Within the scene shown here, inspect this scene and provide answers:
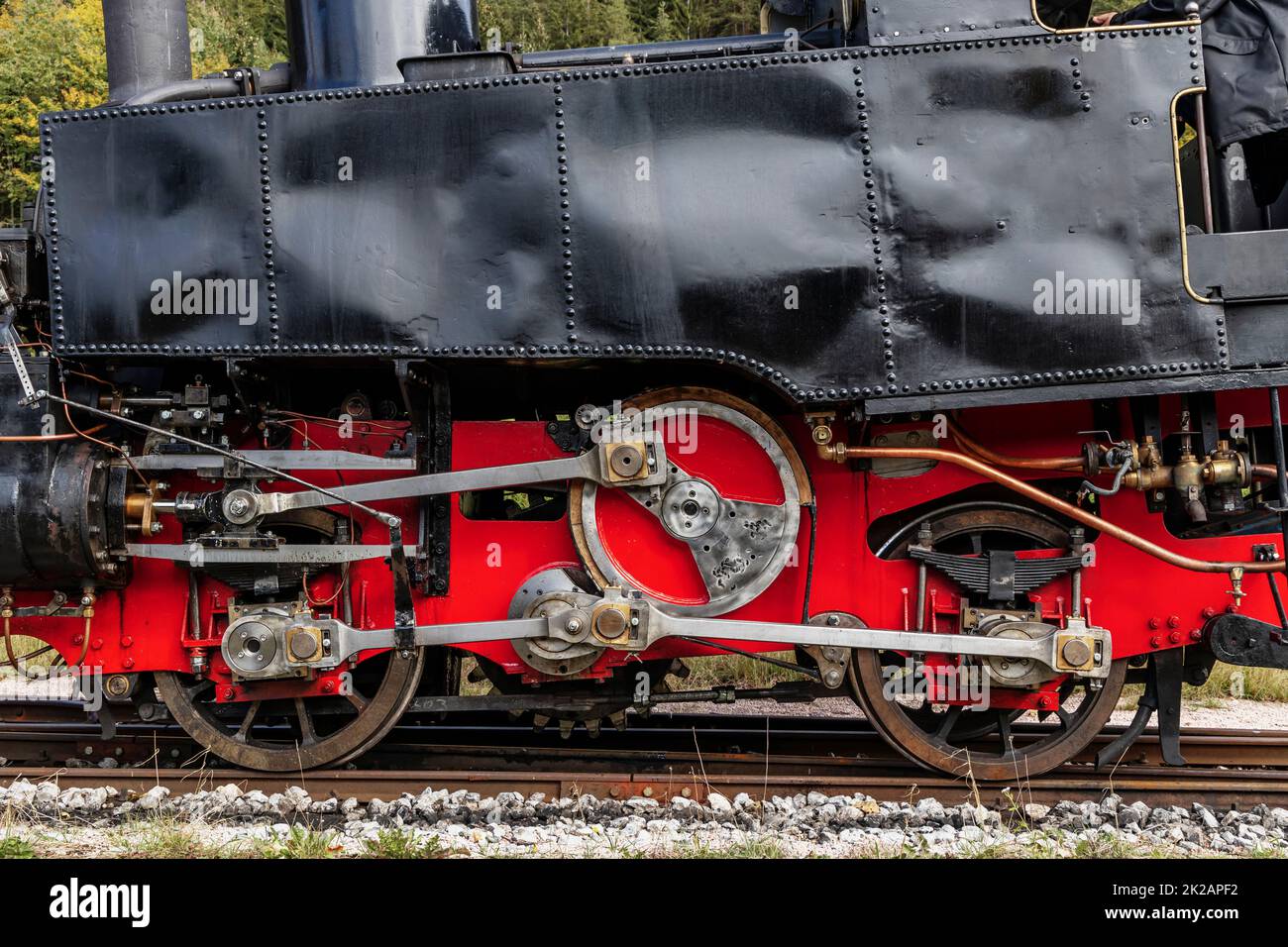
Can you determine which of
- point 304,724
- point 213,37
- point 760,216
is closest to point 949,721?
point 760,216

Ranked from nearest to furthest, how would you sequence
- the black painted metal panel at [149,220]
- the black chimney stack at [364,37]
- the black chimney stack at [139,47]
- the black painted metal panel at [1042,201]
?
the black painted metal panel at [1042,201], the black painted metal panel at [149,220], the black chimney stack at [364,37], the black chimney stack at [139,47]

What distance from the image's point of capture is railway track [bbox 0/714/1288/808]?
4113mm

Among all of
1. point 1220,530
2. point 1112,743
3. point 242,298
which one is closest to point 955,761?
point 1112,743

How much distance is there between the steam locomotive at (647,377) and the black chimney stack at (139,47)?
0.8 inches

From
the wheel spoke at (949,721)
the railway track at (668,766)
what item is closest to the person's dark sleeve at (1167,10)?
the wheel spoke at (949,721)

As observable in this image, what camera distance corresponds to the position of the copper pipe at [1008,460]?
13.0 ft

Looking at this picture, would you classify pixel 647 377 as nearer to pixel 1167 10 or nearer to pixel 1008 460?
pixel 1008 460

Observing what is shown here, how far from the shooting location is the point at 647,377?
4.28 meters

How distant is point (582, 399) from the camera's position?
4469 mm

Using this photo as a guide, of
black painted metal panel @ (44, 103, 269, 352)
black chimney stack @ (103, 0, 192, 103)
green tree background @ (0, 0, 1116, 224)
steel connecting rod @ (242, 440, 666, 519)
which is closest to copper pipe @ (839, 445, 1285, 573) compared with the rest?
steel connecting rod @ (242, 440, 666, 519)

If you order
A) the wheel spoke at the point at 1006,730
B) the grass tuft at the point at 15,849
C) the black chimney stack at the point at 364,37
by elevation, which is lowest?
the grass tuft at the point at 15,849

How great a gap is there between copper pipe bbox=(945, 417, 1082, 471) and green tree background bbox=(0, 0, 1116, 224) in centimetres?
1906

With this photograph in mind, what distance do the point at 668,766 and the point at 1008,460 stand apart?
6.90 feet

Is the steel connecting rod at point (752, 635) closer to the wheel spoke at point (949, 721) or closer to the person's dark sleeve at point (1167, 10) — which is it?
the wheel spoke at point (949, 721)
